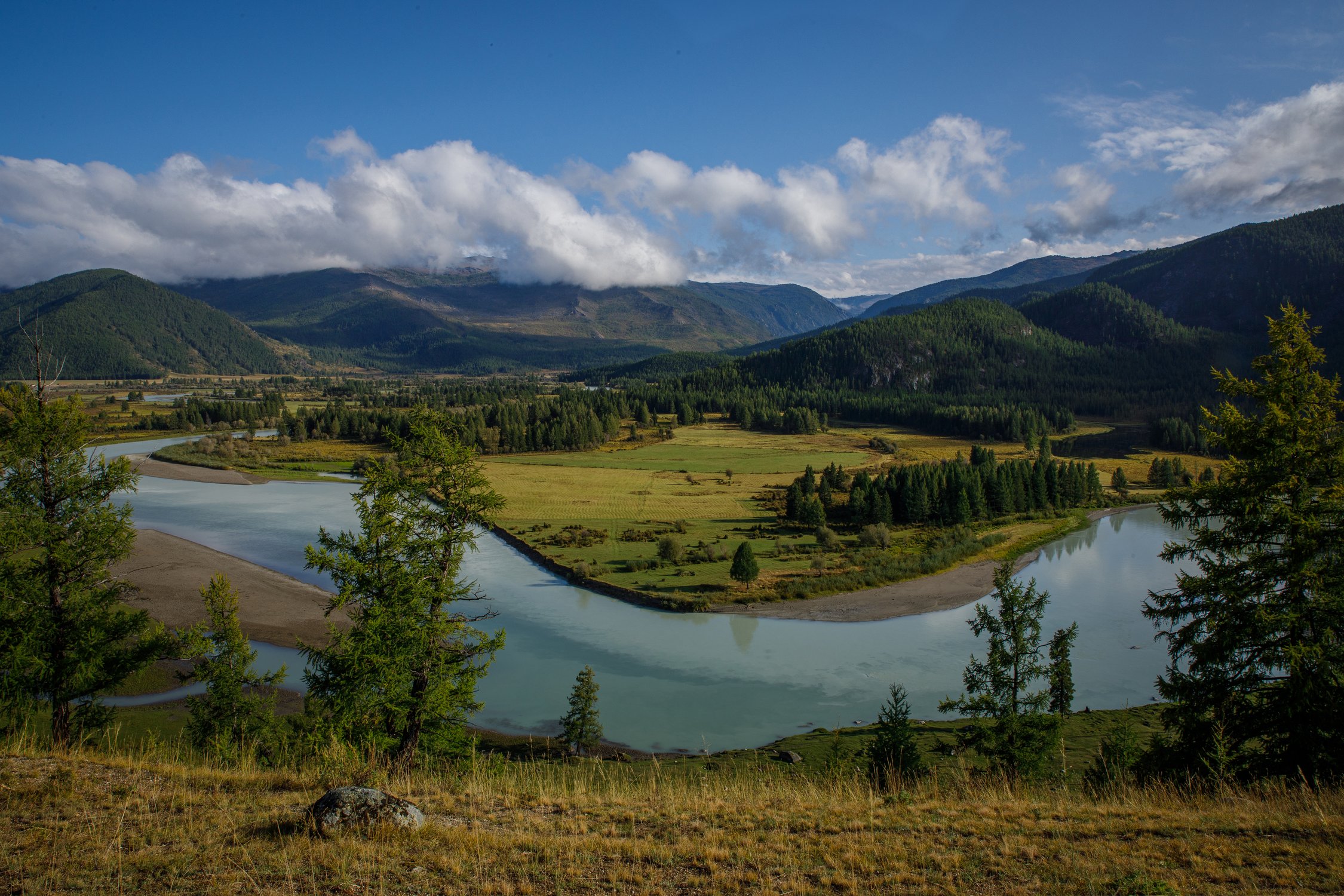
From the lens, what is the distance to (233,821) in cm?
859

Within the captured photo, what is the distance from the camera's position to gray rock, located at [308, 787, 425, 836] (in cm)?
820

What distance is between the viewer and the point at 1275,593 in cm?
1309

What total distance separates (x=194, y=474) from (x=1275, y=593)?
11385 cm

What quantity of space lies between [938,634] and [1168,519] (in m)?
27.6

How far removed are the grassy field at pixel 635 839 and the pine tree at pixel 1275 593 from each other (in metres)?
1.80

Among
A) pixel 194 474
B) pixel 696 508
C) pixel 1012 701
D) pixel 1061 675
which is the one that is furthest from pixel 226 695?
pixel 194 474

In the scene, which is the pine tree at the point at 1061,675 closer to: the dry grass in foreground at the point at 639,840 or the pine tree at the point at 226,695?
the dry grass in foreground at the point at 639,840

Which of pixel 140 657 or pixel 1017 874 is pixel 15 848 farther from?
pixel 1017 874

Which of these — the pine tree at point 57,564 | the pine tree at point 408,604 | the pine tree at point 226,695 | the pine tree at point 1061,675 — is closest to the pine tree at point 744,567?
the pine tree at point 1061,675

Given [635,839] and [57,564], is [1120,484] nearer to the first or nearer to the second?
[635,839]

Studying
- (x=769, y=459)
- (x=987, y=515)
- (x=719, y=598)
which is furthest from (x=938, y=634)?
(x=769, y=459)

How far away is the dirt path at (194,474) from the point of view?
92875 millimetres

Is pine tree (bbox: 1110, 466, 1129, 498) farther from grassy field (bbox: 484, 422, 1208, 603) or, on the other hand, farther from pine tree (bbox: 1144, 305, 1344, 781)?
pine tree (bbox: 1144, 305, 1344, 781)

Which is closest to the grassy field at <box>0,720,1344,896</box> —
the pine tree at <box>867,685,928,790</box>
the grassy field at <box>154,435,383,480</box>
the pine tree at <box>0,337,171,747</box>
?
the pine tree at <box>0,337,171,747</box>
